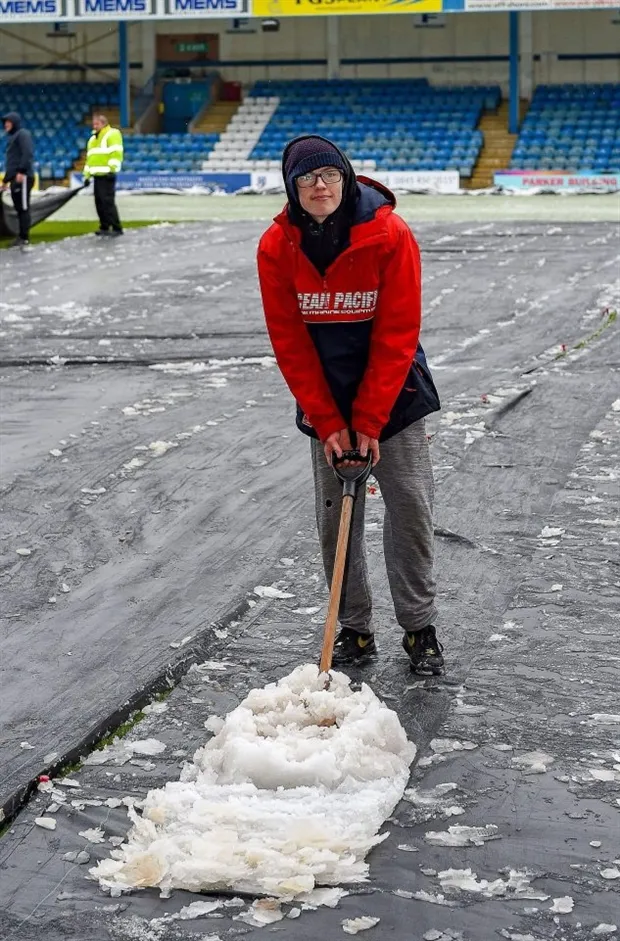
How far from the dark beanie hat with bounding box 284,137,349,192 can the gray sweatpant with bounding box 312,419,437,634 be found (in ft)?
2.83

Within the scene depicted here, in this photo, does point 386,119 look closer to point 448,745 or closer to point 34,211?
point 34,211

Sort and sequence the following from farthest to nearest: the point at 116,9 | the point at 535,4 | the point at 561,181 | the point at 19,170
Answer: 1. the point at 116,9
2. the point at 535,4
3. the point at 561,181
4. the point at 19,170

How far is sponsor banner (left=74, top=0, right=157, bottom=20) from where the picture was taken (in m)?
37.3

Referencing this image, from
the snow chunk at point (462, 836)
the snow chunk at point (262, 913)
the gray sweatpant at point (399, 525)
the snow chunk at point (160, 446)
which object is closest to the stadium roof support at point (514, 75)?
the snow chunk at point (160, 446)

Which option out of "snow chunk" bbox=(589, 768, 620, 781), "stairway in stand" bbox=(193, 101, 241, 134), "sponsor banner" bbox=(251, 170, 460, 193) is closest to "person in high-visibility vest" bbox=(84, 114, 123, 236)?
"sponsor banner" bbox=(251, 170, 460, 193)

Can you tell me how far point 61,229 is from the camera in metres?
23.6

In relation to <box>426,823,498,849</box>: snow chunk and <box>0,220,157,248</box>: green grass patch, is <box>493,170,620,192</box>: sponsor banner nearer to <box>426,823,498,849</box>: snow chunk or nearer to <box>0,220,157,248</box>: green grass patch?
<box>0,220,157,248</box>: green grass patch

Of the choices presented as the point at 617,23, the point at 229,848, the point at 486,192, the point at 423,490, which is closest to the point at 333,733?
the point at 229,848

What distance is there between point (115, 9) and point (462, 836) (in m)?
37.3

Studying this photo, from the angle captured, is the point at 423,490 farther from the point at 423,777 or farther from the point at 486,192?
the point at 486,192

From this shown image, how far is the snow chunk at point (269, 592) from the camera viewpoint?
5125mm

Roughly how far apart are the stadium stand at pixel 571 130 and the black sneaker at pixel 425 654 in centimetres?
3144

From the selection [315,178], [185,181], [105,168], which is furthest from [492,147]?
[315,178]

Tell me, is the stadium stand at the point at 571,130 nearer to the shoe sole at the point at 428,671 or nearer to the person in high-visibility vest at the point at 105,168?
the person in high-visibility vest at the point at 105,168
